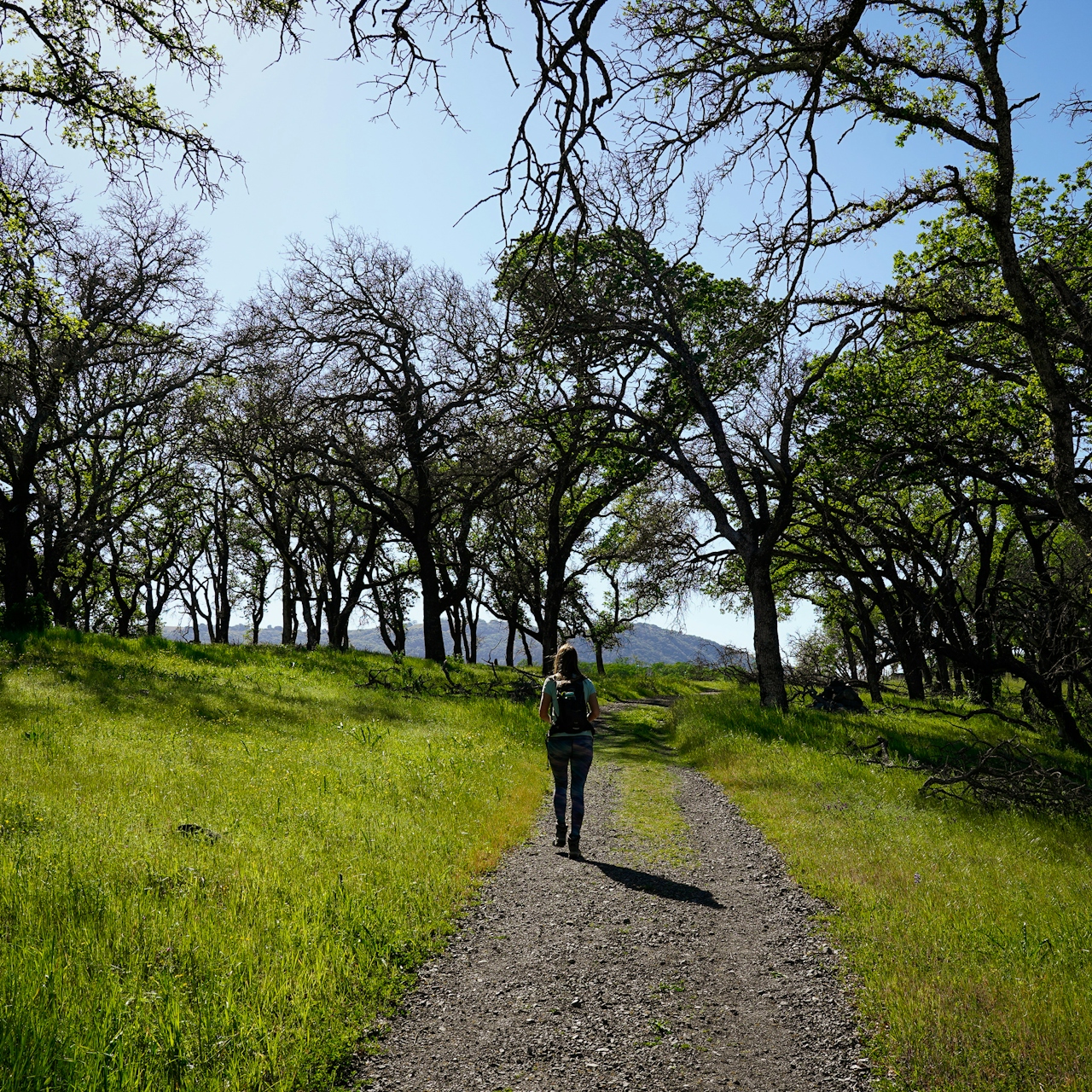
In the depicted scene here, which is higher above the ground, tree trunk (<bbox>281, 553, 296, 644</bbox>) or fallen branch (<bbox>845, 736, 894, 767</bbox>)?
tree trunk (<bbox>281, 553, 296, 644</bbox>)

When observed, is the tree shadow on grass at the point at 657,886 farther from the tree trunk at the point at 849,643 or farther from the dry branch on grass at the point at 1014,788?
the tree trunk at the point at 849,643

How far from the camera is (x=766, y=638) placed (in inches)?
699

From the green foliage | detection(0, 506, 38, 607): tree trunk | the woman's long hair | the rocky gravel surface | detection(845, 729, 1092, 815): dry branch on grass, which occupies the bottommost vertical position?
the rocky gravel surface

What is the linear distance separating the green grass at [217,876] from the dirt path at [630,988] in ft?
1.37

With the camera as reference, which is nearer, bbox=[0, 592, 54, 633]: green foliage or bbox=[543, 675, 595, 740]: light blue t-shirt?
bbox=[543, 675, 595, 740]: light blue t-shirt

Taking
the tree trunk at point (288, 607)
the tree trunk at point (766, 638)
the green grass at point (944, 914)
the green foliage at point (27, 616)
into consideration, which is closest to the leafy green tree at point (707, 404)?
the tree trunk at point (766, 638)

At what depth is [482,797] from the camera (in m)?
10.1

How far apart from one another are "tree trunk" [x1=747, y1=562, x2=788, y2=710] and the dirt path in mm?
9814

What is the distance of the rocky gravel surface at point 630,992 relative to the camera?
4176 mm

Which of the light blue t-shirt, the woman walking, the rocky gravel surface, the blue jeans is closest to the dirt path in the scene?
the rocky gravel surface

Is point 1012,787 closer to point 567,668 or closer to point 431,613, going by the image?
point 567,668

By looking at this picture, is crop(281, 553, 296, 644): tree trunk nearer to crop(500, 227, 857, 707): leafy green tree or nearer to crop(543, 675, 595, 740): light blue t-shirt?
crop(500, 227, 857, 707): leafy green tree

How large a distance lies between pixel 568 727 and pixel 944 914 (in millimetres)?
4017

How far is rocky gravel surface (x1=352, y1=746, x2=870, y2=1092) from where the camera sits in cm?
418
